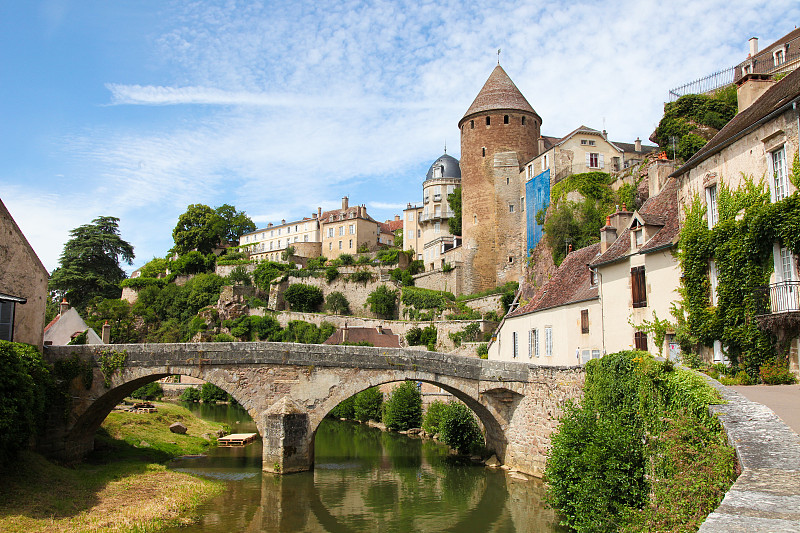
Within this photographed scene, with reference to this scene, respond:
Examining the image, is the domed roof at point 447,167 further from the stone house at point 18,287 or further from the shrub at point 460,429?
the stone house at point 18,287

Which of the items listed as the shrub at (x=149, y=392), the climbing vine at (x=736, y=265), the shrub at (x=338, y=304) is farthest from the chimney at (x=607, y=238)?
the shrub at (x=338, y=304)

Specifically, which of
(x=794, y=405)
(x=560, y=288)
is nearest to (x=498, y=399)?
(x=560, y=288)

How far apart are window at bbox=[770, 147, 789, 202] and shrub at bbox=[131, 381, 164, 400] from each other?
37.4 metres

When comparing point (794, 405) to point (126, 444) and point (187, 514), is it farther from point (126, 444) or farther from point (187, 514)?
point (126, 444)

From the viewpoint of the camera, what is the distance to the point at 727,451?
24.0 feet

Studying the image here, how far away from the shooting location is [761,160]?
12414 millimetres

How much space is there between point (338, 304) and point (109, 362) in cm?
3502

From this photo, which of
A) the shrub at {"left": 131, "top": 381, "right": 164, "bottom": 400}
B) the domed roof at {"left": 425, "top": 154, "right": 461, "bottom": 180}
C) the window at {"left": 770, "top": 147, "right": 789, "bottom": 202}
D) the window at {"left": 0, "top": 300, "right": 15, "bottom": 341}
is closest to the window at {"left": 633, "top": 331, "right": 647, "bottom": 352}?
the window at {"left": 770, "top": 147, "right": 789, "bottom": 202}

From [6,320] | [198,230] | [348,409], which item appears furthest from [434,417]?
[198,230]

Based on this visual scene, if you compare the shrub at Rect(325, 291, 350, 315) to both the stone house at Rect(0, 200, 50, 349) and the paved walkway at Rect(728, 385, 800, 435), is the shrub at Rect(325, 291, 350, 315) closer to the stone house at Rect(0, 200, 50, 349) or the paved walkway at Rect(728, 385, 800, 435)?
the stone house at Rect(0, 200, 50, 349)

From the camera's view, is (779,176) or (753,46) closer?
(779,176)

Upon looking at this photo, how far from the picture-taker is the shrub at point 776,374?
11.2 metres

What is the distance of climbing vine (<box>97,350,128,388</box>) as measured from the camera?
17.9 metres

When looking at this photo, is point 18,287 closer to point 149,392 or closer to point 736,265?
point 736,265
